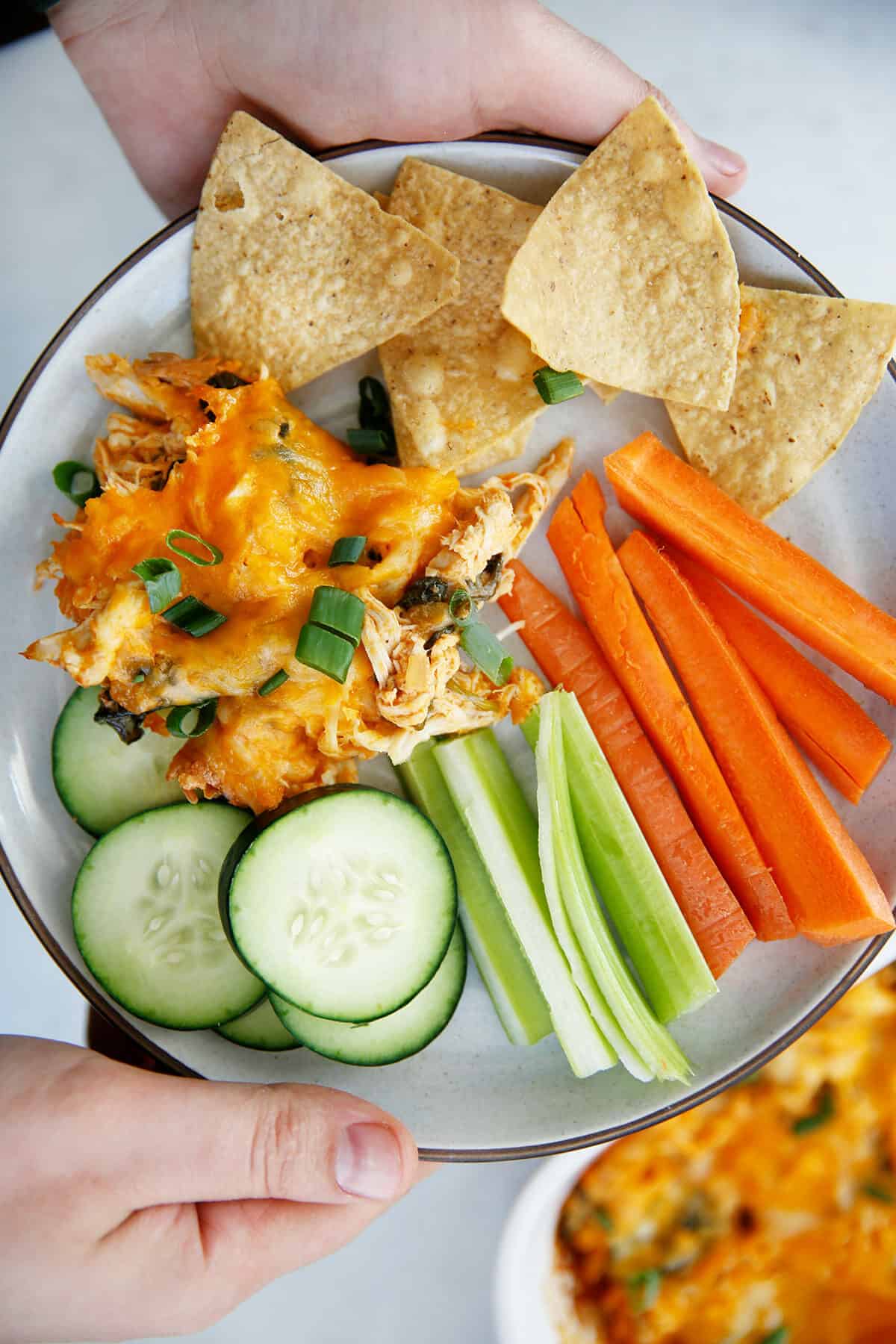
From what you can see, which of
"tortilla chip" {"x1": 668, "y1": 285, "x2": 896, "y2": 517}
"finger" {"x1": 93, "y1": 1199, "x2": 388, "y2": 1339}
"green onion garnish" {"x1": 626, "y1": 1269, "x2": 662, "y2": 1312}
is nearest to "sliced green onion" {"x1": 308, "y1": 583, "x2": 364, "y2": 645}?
"tortilla chip" {"x1": 668, "y1": 285, "x2": 896, "y2": 517}

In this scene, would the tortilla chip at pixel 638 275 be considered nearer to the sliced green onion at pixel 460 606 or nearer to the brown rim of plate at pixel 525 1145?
the brown rim of plate at pixel 525 1145

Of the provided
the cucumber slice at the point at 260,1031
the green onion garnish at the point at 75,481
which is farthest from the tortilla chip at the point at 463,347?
the cucumber slice at the point at 260,1031

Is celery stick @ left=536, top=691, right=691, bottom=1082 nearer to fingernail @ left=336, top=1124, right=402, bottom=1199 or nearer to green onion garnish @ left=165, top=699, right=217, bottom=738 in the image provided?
fingernail @ left=336, top=1124, right=402, bottom=1199

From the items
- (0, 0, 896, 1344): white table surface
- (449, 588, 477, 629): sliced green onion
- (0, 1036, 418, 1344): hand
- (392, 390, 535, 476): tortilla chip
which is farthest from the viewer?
(0, 0, 896, 1344): white table surface

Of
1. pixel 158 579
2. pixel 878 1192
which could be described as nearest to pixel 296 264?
pixel 158 579

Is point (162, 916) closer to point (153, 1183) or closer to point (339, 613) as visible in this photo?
point (153, 1183)

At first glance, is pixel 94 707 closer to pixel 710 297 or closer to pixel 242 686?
pixel 242 686
